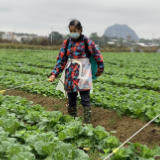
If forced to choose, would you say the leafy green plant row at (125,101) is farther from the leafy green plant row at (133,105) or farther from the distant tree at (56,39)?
the distant tree at (56,39)

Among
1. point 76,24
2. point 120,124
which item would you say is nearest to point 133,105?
point 120,124

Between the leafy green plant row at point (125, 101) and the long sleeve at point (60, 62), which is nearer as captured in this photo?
the long sleeve at point (60, 62)

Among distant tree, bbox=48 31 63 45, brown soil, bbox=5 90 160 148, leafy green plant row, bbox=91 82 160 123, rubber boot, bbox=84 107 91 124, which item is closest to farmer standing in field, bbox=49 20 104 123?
rubber boot, bbox=84 107 91 124

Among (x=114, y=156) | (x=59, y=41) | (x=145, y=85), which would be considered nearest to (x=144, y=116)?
(x=114, y=156)

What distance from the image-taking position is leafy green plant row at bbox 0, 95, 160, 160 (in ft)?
9.19

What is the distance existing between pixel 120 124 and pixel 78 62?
4.17 ft

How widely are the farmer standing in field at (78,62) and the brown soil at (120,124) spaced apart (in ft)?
1.44

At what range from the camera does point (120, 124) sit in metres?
4.48

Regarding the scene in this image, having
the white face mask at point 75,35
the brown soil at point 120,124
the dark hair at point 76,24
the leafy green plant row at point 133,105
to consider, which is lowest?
the brown soil at point 120,124

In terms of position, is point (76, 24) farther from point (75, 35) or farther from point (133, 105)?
point (133, 105)

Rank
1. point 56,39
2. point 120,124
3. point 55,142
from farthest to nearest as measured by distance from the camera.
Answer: point 56,39, point 120,124, point 55,142

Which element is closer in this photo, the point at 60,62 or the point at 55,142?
the point at 55,142

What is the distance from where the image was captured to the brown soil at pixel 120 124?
148 inches

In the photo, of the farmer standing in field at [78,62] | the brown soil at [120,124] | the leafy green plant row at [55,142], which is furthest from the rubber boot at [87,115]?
the leafy green plant row at [55,142]
